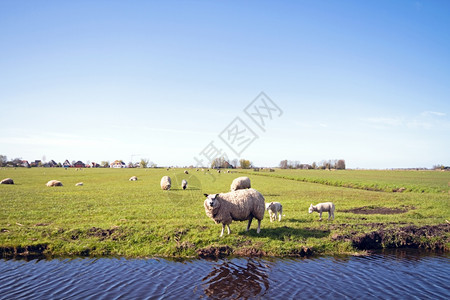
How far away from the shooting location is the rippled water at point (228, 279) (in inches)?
382

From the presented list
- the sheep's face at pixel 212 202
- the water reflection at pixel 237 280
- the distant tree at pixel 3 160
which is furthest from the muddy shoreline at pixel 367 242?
the distant tree at pixel 3 160

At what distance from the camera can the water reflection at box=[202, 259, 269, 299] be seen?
9617 millimetres

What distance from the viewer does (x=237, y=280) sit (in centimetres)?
1060

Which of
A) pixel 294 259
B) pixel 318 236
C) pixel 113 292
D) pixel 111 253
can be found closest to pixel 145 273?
pixel 113 292

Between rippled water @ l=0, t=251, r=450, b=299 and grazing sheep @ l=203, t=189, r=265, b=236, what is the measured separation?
2.75 meters

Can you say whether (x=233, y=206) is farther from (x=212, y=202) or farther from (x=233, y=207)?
(x=212, y=202)

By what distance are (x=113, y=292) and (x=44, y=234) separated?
7.60m

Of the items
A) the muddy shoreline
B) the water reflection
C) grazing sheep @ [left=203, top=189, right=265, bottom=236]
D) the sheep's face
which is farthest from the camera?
grazing sheep @ [left=203, top=189, right=265, bottom=236]

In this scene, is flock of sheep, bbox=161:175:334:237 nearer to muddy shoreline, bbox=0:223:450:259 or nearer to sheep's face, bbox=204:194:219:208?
sheep's face, bbox=204:194:219:208

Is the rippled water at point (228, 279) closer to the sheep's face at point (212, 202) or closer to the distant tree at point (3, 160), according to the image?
the sheep's face at point (212, 202)

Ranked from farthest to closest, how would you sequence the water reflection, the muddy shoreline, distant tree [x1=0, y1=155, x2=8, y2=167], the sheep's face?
distant tree [x1=0, y1=155, x2=8, y2=167], the sheep's face, the muddy shoreline, the water reflection

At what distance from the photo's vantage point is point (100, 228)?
1552 centimetres

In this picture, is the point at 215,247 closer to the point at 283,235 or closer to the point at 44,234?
the point at 283,235

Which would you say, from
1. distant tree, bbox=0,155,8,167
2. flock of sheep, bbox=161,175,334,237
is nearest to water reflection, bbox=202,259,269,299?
flock of sheep, bbox=161,175,334,237
